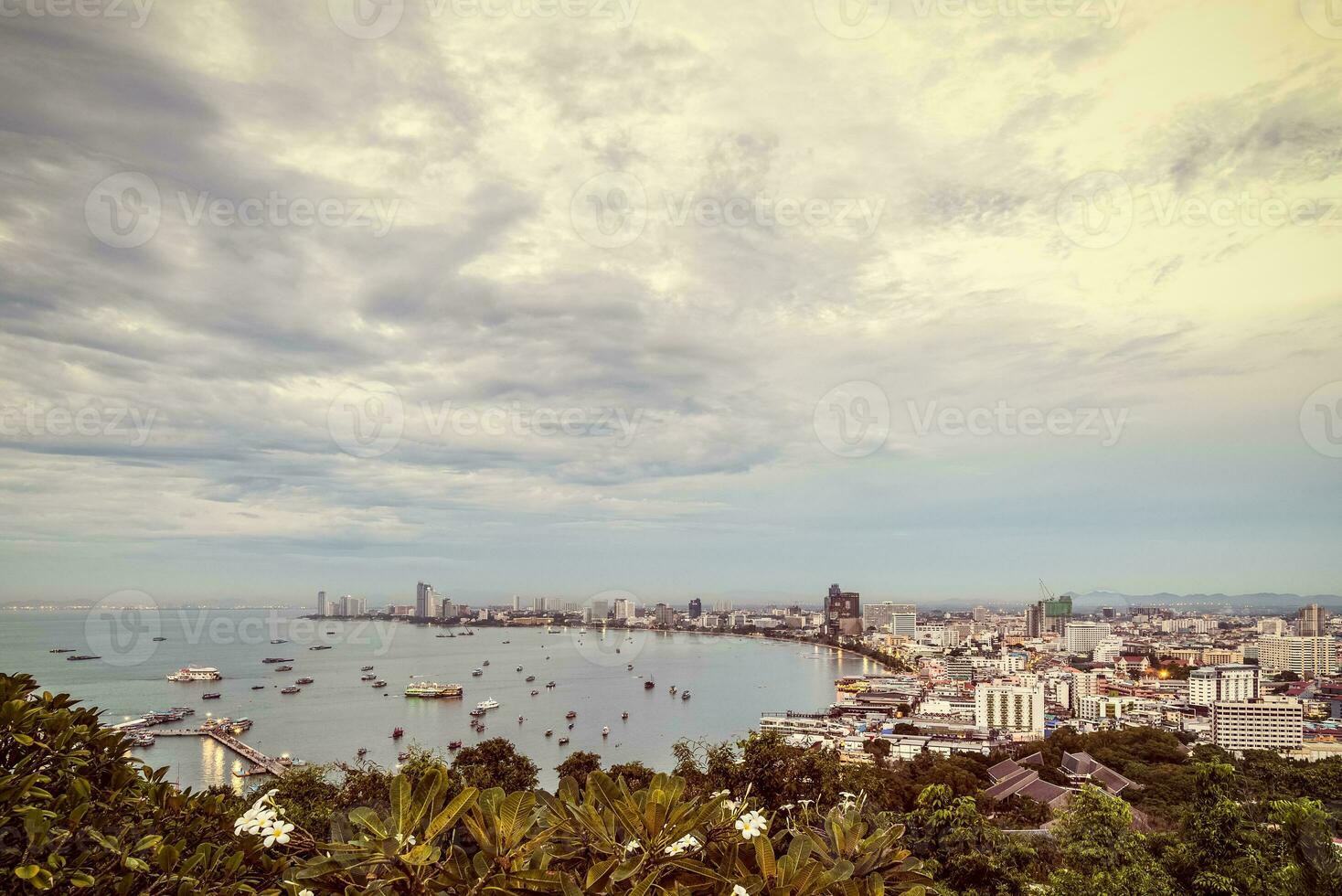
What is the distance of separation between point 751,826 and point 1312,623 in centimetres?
7802

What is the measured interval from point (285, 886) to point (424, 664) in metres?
45.4

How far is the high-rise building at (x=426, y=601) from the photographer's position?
79125mm

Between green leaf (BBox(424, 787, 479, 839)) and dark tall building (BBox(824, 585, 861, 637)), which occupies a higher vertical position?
green leaf (BBox(424, 787, 479, 839))

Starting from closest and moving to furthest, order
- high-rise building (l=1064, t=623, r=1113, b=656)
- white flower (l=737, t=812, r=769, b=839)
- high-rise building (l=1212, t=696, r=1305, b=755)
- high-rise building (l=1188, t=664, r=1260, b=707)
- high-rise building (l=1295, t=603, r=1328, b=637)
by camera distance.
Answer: white flower (l=737, t=812, r=769, b=839), high-rise building (l=1212, t=696, r=1305, b=755), high-rise building (l=1188, t=664, r=1260, b=707), high-rise building (l=1295, t=603, r=1328, b=637), high-rise building (l=1064, t=623, r=1113, b=656)

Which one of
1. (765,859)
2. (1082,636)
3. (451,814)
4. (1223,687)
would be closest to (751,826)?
(765,859)

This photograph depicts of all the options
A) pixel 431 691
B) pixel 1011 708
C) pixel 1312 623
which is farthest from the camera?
pixel 1312 623

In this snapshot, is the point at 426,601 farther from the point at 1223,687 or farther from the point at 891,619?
the point at 1223,687

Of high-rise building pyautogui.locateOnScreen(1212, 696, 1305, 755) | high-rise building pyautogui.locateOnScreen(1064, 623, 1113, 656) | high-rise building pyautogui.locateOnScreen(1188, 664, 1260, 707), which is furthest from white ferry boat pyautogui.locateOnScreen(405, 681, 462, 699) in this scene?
high-rise building pyautogui.locateOnScreen(1064, 623, 1113, 656)

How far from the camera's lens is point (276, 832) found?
119 cm

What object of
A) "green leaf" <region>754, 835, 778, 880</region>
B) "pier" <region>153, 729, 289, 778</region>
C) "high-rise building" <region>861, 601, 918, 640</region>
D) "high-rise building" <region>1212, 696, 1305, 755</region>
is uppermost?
"green leaf" <region>754, 835, 778, 880</region>

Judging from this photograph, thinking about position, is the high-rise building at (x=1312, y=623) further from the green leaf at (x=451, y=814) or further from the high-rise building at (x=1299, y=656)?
the green leaf at (x=451, y=814)

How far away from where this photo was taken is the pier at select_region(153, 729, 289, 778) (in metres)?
15.7

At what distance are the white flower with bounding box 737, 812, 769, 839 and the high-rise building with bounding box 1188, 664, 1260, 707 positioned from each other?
46.9 meters

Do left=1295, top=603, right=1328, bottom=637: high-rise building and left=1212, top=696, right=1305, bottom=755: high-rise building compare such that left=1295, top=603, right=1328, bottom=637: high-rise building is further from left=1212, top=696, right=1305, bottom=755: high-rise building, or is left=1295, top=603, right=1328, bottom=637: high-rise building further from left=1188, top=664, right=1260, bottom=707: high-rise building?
left=1212, top=696, right=1305, bottom=755: high-rise building
